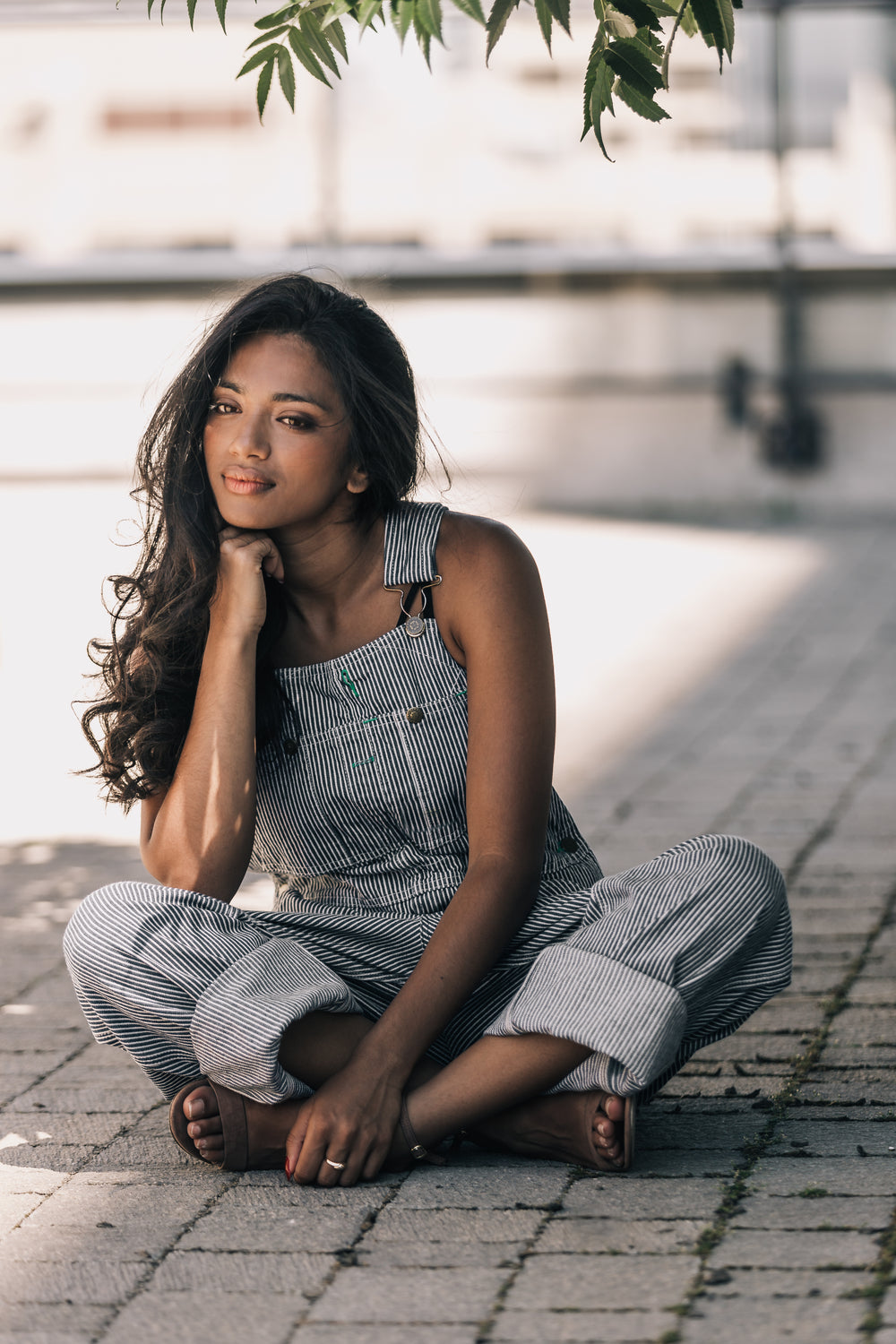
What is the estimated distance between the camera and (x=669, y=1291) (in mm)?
2283

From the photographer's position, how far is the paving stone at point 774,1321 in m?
2.14

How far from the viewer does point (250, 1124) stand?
2.75 m

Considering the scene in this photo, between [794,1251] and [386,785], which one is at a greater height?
[386,785]

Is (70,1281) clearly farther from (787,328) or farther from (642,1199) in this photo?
(787,328)

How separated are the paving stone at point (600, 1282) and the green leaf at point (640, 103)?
1478 millimetres

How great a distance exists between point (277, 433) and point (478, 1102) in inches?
42.9

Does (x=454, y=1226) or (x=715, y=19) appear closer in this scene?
(x=715, y=19)

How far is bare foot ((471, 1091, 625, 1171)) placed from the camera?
2.67m

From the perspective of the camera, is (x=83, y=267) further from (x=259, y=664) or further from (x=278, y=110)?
(x=259, y=664)

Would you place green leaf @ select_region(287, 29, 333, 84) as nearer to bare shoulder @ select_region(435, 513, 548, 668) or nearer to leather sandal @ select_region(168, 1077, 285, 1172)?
bare shoulder @ select_region(435, 513, 548, 668)

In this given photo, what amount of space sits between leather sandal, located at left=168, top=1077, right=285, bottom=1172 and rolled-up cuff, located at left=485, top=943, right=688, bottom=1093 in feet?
1.30

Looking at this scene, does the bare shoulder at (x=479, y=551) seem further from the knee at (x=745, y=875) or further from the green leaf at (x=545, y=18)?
the green leaf at (x=545, y=18)

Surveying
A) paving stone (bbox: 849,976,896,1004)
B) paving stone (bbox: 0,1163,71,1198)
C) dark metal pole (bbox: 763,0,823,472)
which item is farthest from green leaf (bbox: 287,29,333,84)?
dark metal pole (bbox: 763,0,823,472)

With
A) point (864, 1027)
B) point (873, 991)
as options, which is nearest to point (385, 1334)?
point (864, 1027)
